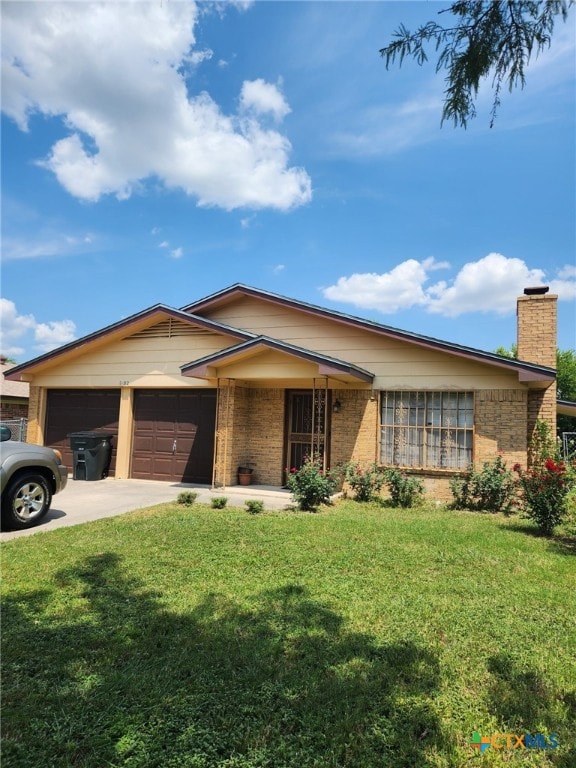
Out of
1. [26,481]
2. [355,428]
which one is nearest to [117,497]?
[26,481]

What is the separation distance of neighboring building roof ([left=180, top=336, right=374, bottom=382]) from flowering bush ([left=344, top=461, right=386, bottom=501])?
2.23 meters

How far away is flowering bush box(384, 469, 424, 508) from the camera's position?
1067 centimetres

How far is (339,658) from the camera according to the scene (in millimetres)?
3438

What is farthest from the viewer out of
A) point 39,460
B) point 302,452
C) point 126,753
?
point 302,452

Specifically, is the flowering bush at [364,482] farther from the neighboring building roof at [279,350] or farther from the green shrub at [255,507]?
the green shrub at [255,507]

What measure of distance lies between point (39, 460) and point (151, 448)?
6324 mm

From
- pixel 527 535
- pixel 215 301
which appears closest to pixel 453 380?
pixel 527 535

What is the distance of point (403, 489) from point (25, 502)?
294 inches

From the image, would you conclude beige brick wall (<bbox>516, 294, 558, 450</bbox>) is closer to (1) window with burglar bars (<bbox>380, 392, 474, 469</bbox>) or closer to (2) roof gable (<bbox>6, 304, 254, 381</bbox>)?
(1) window with burglar bars (<bbox>380, 392, 474, 469</bbox>)

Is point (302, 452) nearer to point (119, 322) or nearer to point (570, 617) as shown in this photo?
point (119, 322)

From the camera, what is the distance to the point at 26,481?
288 inches

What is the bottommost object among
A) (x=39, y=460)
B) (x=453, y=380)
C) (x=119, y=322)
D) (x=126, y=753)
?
(x=126, y=753)

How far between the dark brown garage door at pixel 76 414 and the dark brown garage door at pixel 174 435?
38.8 inches

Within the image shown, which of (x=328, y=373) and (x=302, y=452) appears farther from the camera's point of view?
(x=302, y=452)
